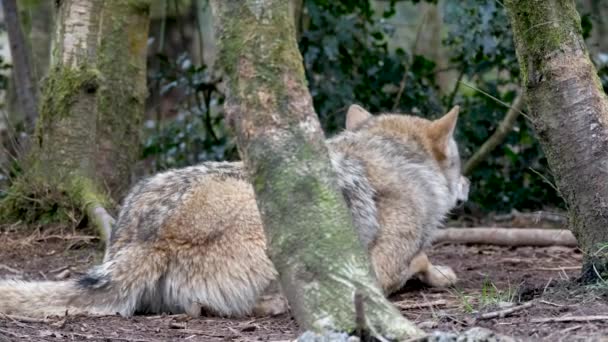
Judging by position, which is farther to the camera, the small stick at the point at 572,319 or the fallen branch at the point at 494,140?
the fallen branch at the point at 494,140

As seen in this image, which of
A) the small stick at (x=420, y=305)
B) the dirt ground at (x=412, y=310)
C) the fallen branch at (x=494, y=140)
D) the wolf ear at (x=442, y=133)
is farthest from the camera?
the fallen branch at (x=494, y=140)

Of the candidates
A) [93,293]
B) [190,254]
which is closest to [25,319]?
[93,293]

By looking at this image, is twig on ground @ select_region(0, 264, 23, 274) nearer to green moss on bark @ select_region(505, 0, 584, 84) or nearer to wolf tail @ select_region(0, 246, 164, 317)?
wolf tail @ select_region(0, 246, 164, 317)

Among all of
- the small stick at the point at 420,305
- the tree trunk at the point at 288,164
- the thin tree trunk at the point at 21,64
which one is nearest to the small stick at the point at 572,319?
the tree trunk at the point at 288,164

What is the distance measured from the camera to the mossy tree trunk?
650cm

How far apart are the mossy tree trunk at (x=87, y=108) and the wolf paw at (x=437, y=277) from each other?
224 centimetres

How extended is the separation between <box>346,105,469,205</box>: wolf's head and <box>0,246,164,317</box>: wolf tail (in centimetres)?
216

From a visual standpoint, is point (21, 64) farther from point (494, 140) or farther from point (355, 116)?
point (494, 140)

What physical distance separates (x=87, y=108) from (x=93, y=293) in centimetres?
223

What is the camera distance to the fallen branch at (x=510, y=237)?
23.1 feet

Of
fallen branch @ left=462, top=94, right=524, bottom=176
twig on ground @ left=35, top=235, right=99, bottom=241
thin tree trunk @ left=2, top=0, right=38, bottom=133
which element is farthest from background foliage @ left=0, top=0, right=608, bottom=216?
twig on ground @ left=35, top=235, right=99, bottom=241

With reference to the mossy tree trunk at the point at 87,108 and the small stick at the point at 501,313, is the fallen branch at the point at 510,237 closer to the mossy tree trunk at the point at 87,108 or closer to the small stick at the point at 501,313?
the mossy tree trunk at the point at 87,108

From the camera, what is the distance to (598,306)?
154 inches

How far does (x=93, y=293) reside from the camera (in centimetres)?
469
